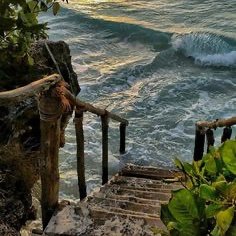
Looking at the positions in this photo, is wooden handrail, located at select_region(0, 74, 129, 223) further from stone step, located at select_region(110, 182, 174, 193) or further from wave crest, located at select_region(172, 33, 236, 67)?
wave crest, located at select_region(172, 33, 236, 67)

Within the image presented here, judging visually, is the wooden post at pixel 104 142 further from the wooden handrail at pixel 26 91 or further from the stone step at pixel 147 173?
the wooden handrail at pixel 26 91

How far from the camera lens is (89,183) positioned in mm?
7348

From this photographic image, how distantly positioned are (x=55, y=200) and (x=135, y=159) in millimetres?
4898

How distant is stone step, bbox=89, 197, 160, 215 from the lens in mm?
3695

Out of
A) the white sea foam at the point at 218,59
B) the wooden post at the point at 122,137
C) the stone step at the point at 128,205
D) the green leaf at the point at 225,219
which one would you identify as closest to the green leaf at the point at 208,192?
the green leaf at the point at 225,219

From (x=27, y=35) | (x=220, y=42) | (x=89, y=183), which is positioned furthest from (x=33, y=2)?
(x=220, y=42)

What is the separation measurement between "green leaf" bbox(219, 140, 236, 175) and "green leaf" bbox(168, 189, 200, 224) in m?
0.19

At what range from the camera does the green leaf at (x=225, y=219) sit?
173 centimetres

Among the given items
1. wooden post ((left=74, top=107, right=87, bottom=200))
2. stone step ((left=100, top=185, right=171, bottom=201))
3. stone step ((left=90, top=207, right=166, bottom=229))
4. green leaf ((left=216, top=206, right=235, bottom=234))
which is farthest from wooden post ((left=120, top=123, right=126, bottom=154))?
green leaf ((left=216, top=206, right=235, bottom=234))

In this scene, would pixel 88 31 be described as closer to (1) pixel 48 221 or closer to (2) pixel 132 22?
(2) pixel 132 22

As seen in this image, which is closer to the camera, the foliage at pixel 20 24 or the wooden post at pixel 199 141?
the foliage at pixel 20 24

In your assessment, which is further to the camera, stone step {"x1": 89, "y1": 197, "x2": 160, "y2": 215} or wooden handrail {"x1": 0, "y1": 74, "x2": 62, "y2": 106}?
stone step {"x1": 89, "y1": 197, "x2": 160, "y2": 215}

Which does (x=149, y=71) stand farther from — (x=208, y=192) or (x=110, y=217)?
(x=208, y=192)

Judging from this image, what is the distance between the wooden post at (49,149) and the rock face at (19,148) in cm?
40
